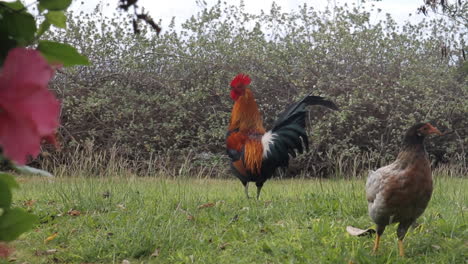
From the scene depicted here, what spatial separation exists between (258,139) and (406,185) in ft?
10.7

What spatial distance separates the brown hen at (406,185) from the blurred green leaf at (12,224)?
9.44ft

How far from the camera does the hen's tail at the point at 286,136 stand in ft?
20.7

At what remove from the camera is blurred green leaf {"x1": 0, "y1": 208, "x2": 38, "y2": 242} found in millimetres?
778

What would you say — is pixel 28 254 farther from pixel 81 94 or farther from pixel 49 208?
pixel 81 94

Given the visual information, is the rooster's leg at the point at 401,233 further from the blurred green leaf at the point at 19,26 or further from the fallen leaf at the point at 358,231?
the blurred green leaf at the point at 19,26

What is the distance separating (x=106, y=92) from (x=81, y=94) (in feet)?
1.92

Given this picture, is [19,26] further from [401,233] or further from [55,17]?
[401,233]

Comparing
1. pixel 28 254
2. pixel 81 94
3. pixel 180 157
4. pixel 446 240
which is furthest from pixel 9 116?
pixel 81 94

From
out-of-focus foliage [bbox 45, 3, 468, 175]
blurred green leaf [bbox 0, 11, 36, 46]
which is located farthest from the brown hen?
out-of-focus foliage [bbox 45, 3, 468, 175]

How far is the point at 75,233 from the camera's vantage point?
4.64 metres

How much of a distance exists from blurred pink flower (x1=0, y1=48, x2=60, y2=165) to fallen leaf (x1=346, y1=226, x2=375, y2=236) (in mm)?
3682

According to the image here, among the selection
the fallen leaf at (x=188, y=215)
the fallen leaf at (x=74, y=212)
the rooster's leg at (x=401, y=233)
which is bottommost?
the fallen leaf at (x=74, y=212)

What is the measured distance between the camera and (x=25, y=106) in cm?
42

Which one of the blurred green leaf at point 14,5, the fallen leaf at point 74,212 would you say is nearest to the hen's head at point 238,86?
the fallen leaf at point 74,212
